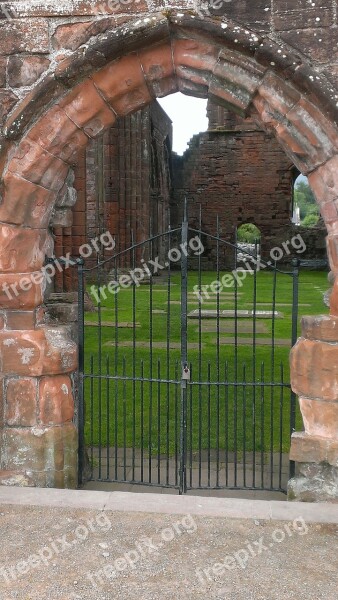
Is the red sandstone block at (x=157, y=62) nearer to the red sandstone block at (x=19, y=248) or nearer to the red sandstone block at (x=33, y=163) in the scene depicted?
the red sandstone block at (x=33, y=163)

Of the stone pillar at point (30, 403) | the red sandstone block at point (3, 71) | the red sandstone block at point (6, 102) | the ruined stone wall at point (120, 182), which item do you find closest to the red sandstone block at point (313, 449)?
the stone pillar at point (30, 403)

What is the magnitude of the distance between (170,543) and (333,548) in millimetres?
874

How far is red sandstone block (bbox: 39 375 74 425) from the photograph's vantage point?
4.27 m

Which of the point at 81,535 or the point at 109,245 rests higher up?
the point at 109,245

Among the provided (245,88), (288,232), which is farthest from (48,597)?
(288,232)

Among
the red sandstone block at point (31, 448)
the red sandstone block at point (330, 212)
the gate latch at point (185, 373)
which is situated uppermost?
the red sandstone block at point (330, 212)

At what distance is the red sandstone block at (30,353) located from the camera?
13.9 ft

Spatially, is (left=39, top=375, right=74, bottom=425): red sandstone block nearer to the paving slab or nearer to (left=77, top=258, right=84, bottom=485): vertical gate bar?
(left=77, top=258, right=84, bottom=485): vertical gate bar

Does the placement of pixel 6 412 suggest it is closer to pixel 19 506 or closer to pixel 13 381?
pixel 13 381

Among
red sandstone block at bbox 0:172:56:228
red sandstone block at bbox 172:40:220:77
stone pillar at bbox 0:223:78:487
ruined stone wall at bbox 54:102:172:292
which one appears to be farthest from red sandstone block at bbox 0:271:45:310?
ruined stone wall at bbox 54:102:172:292

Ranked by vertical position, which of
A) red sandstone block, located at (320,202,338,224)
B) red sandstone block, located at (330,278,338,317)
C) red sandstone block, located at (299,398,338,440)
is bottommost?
red sandstone block, located at (299,398,338,440)

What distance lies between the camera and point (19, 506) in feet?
12.4

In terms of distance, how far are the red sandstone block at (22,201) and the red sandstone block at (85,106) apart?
513mm

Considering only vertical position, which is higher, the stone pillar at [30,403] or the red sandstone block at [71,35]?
the red sandstone block at [71,35]
